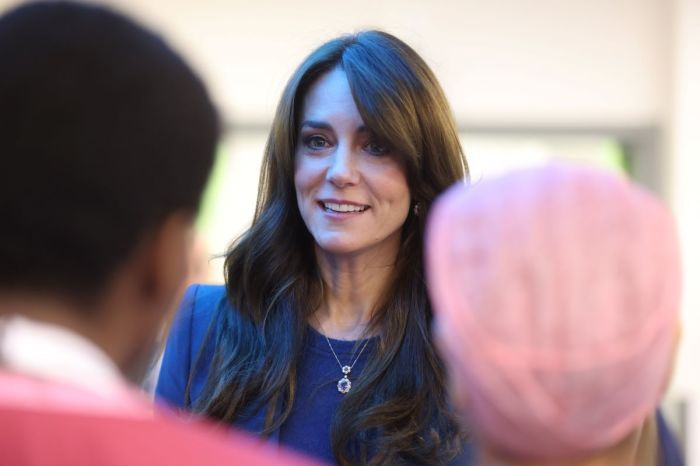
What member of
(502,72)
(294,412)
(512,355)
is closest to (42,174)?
(512,355)

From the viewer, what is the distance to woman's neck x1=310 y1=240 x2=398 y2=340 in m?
2.96

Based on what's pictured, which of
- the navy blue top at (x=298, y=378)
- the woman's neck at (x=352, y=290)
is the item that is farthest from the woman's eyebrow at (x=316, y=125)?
the navy blue top at (x=298, y=378)

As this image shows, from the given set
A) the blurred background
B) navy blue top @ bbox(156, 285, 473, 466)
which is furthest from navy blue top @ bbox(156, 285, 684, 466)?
the blurred background

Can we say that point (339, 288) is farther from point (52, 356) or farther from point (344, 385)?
point (52, 356)

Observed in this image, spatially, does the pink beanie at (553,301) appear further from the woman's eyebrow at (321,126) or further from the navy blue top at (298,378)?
the woman's eyebrow at (321,126)

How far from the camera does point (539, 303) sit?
1.30 m

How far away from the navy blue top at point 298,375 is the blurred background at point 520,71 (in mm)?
3389

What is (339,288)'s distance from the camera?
9.82 feet

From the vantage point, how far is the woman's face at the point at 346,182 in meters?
2.87

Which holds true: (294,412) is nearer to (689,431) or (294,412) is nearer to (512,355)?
(512,355)

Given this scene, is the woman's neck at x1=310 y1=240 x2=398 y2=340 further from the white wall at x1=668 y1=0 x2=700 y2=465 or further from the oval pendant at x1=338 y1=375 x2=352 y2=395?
the white wall at x1=668 y1=0 x2=700 y2=465

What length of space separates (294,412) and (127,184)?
1.59 metres

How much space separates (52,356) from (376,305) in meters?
1.84

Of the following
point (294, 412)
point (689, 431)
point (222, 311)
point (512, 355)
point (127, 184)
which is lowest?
point (689, 431)
